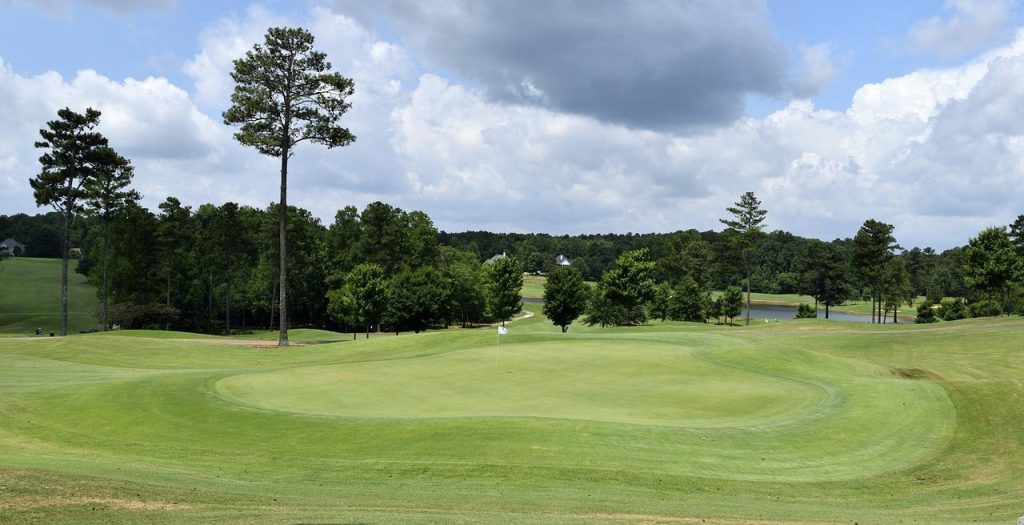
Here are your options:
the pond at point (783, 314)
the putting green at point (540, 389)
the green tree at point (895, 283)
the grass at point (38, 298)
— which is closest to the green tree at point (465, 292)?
the grass at point (38, 298)

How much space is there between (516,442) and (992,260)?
67316 mm

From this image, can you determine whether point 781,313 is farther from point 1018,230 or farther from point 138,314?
point 138,314

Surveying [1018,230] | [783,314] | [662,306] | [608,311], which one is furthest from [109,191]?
[783,314]

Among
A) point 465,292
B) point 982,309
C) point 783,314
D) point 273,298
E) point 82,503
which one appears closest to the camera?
point 82,503

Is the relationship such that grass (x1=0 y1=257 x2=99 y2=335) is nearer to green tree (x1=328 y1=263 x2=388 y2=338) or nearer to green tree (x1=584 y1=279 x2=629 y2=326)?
green tree (x1=328 y1=263 x2=388 y2=338)

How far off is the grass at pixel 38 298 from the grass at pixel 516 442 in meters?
65.3

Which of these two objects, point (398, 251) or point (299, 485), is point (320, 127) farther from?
point (398, 251)

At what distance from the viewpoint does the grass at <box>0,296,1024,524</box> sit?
41.5ft

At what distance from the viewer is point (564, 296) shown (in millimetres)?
75500

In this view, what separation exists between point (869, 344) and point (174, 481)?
45.8 metres

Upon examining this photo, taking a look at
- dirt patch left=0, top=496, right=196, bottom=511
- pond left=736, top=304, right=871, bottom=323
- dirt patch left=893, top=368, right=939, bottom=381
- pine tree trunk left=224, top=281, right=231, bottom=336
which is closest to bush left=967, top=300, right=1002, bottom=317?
pond left=736, top=304, right=871, bottom=323

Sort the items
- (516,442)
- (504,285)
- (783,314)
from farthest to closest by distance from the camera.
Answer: (783,314), (504,285), (516,442)

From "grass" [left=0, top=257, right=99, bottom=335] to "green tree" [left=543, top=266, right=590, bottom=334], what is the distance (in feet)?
178

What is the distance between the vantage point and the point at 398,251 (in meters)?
99.1
